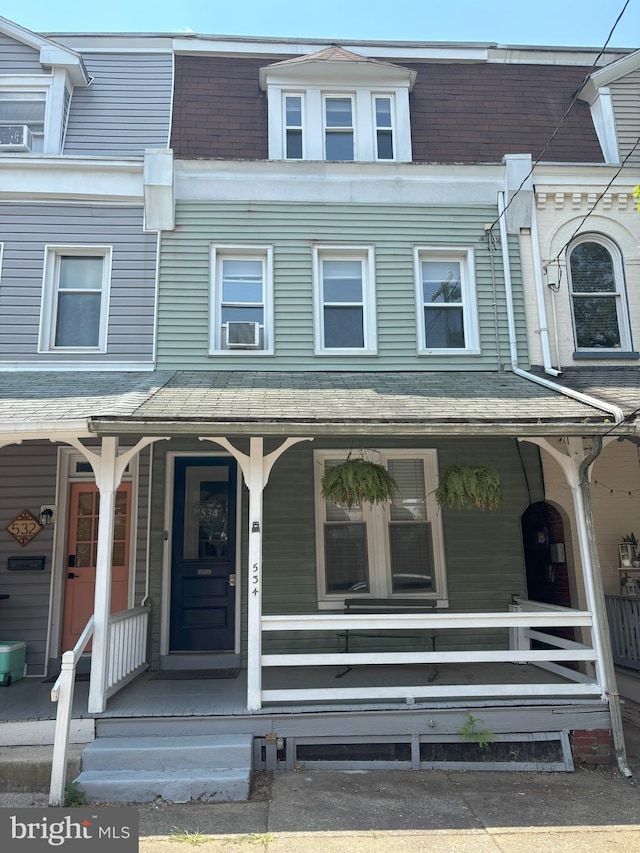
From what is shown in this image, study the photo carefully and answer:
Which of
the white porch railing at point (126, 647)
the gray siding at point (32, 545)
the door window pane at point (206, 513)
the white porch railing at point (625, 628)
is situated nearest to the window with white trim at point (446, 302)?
the door window pane at point (206, 513)

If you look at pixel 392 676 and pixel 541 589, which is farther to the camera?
pixel 541 589

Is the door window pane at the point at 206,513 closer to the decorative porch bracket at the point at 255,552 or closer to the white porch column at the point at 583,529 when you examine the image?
the decorative porch bracket at the point at 255,552

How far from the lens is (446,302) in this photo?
325 inches

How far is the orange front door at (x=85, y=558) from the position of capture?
7.32m

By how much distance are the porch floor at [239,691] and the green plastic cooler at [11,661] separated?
0.10 meters

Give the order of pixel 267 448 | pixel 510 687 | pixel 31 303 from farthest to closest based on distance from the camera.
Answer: pixel 31 303, pixel 267 448, pixel 510 687

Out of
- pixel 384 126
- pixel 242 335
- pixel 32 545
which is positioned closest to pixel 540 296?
pixel 384 126

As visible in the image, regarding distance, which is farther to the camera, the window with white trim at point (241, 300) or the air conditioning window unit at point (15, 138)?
the air conditioning window unit at point (15, 138)

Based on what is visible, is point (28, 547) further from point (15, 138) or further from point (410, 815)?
point (15, 138)

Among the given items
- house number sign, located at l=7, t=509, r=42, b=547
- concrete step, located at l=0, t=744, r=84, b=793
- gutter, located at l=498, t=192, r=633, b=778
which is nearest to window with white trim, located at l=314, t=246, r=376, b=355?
gutter, located at l=498, t=192, r=633, b=778

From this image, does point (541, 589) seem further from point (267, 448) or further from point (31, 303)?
point (31, 303)

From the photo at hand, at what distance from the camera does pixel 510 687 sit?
558 centimetres

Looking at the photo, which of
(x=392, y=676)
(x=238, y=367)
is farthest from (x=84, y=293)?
(x=392, y=676)

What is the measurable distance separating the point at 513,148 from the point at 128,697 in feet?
28.6
